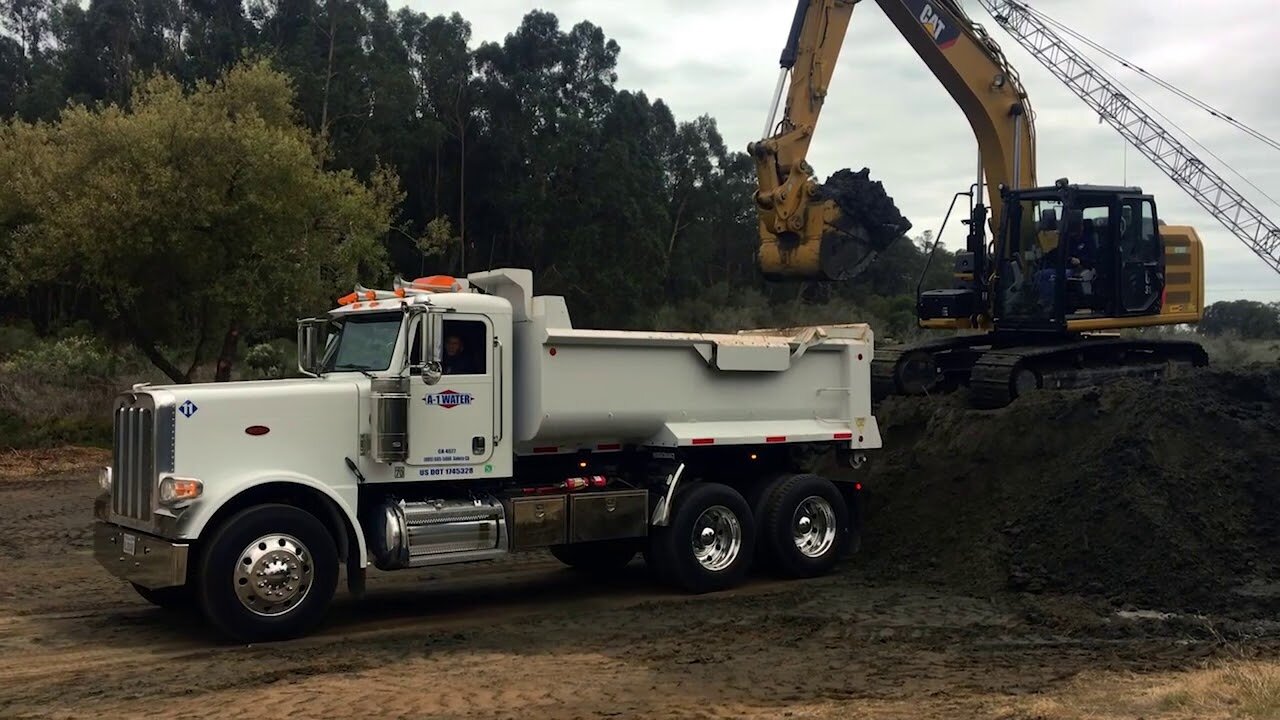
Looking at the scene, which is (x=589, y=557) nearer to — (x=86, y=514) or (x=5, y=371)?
(x=86, y=514)

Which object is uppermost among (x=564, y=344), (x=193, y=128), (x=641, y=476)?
(x=193, y=128)

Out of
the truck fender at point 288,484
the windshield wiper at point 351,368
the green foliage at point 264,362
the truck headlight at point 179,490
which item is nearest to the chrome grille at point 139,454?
the truck headlight at point 179,490

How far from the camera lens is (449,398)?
989 centimetres

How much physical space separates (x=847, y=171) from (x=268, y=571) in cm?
963

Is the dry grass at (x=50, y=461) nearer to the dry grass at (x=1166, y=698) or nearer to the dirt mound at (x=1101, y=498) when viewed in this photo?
the dirt mound at (x=1101, y=498)

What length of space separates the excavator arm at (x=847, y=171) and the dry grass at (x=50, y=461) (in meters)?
11.9

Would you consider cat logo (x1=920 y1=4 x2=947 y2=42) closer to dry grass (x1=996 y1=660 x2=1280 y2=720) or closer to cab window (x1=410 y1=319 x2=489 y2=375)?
cab window (x1=410 y1=319 x2=489 y2=375)

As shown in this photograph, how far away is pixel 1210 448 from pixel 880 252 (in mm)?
5088

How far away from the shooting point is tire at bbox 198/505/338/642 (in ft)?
28.5

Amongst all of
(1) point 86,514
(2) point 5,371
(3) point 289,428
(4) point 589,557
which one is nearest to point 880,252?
(4) point 589,557

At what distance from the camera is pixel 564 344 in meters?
10.3

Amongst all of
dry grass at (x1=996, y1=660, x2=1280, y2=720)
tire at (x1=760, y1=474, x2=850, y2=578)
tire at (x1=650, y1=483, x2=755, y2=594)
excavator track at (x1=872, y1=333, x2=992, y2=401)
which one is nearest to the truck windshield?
tire at (x1=650, y1=483, x2=755, y2=594)

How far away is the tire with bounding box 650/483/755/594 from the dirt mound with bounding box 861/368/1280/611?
5.17ft

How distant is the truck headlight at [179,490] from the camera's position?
8625mm
